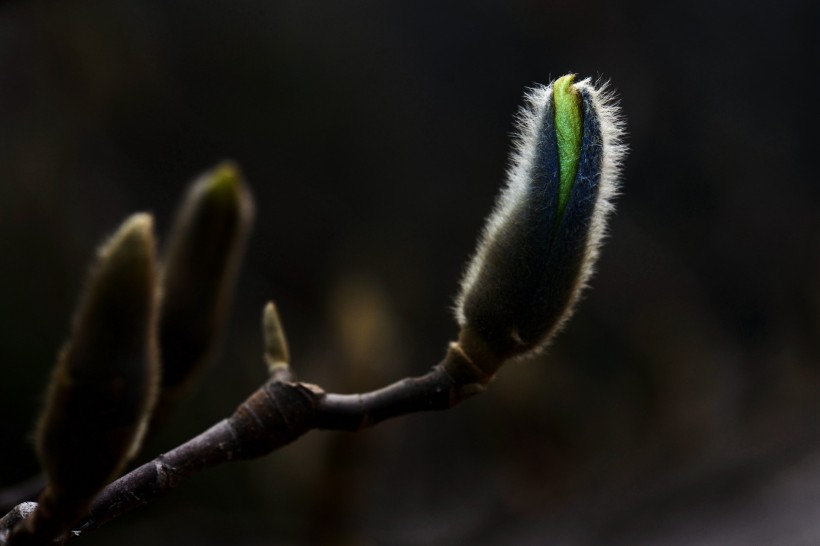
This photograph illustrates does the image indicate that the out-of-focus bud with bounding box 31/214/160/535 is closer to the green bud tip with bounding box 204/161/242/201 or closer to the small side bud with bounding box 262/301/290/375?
the small side bud with bounding box 262/301/290/375

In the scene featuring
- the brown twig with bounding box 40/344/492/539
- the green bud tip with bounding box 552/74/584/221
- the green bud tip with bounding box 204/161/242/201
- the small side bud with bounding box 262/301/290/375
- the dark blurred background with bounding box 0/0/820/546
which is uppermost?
the green bud tip with bounding box 552/74/584/221

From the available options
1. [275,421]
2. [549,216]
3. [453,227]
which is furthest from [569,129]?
[453,227]

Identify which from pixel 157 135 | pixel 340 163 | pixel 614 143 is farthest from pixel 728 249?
pixel 614 143

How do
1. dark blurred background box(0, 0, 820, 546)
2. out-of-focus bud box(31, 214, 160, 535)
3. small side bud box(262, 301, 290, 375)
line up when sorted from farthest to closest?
dark blurred background box(0, 0, 820, 546), small side bud box(262, 301, 290, 375), out-of-focus bud box(31, 214, 160, 535)

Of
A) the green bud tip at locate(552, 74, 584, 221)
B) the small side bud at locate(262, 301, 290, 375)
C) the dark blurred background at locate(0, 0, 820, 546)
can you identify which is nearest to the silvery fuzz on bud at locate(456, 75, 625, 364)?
the green bud tip at locate(552, 74, 584, 221)

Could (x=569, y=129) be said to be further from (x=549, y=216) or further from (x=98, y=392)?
(x=98, y=392)
